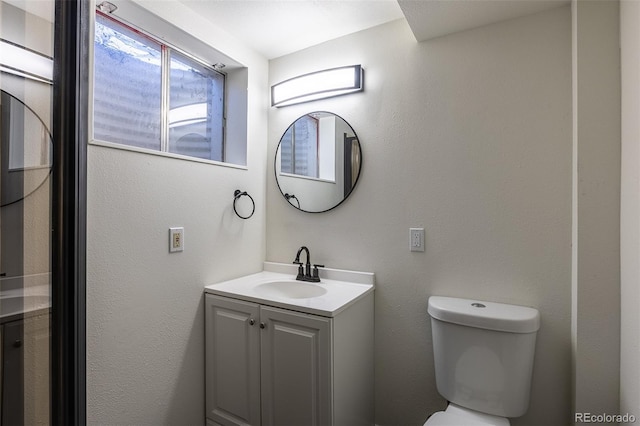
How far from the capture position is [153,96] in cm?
165

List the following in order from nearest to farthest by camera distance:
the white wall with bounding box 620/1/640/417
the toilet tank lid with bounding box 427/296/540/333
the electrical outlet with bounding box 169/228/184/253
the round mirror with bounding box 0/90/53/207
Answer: the round mirror with bounding box 0/90/53/207 → the white wall with bounding box 620/1/640/417 → the toilet tank lid with bounding box 427/296/540/333 → the electrical outlet with bounding box 169/228/184/253

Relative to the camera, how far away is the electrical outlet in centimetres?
149

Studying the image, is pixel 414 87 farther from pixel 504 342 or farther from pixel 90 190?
pixel 90 190

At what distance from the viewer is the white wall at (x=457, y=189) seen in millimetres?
1362

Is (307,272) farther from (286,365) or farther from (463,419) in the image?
(463,419)

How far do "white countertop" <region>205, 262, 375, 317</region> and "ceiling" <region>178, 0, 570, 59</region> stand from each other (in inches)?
52.4

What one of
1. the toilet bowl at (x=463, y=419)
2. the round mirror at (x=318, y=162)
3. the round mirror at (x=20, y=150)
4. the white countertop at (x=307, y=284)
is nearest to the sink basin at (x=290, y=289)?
the white countertop at (x=307, y=284)

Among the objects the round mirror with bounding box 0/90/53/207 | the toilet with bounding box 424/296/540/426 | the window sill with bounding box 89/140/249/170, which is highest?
the window sill with bounding box 89/140/249/170

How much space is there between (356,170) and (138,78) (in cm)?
126

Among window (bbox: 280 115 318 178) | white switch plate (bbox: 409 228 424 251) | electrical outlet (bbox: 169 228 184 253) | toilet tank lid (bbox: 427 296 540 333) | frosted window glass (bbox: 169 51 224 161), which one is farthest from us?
window (bbox: 280 115 318 178)

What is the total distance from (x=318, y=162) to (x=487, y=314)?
1.22 meters

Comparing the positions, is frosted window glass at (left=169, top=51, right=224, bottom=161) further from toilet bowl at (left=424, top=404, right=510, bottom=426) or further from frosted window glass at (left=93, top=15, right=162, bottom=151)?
toilet bowl at (left=424, top=404, right=510, bottom=426)

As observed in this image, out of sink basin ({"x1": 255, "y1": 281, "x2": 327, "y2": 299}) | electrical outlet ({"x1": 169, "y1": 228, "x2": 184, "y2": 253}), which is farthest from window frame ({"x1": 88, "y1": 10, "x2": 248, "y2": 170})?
sink basin ({"x1": 255, "y1": 281, "x2": 327, "y2": 299})

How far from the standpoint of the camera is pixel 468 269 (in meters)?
1.52
